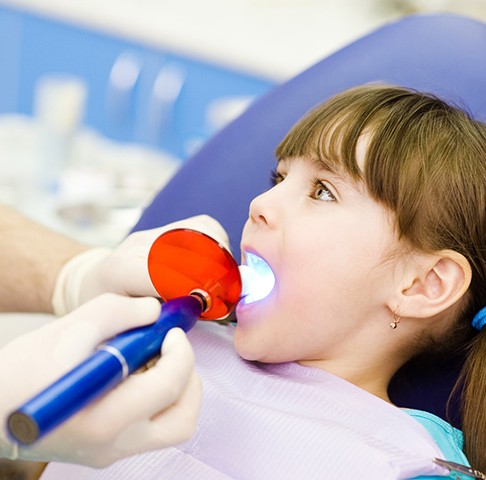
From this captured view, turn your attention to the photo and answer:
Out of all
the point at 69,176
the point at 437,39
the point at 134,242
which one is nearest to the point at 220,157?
the point at 134,242

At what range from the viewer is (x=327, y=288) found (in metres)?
1.01

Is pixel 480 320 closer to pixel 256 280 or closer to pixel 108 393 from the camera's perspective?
pixel 256 280

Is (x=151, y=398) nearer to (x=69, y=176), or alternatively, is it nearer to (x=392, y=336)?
(x=392, y=336)

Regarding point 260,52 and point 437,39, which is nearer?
point 437,39

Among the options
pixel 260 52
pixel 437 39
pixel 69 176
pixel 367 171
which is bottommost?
pixel 69 176

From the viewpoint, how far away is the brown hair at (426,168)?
0.99 m

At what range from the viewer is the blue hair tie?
42.1 inches

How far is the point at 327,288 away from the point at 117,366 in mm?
377

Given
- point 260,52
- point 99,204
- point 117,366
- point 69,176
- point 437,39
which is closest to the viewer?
point 117,366

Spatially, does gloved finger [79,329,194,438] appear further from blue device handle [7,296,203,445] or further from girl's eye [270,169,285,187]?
girl's eye [270,169,285,187]

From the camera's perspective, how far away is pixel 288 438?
95 cm

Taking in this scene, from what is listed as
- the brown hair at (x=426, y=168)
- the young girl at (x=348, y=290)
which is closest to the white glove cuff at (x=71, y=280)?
the young girl at (x=348, y=290)

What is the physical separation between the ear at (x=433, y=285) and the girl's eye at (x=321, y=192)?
128 millimetres

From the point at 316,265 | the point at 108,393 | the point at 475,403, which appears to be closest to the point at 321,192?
the point at 316,265
